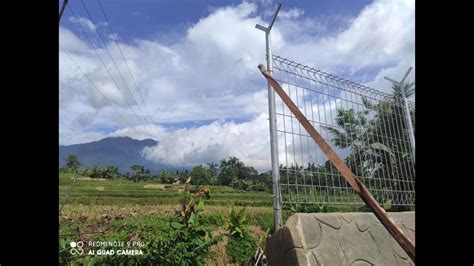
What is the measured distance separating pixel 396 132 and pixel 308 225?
179cm

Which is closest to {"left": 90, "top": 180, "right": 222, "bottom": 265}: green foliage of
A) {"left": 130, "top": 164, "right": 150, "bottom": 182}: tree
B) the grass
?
the grass

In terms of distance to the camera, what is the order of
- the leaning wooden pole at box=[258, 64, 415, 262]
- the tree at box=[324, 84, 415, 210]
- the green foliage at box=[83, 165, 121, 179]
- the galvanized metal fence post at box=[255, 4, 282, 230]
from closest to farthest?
1. the leaning wooden pole at box=[258, 64, 415, 262]
2. the galvanized metal fence post at box=[255, 4, 282, 230]
3. the tree at box=[324, 84, 415, 210]
4. the green foliage at box=[83, 165, 121, 179]

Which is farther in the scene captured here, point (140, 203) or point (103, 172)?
point (103, 172)

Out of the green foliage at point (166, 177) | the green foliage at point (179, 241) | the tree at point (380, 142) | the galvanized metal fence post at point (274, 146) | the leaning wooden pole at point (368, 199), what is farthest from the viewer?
the green foliage at point (166, 177)

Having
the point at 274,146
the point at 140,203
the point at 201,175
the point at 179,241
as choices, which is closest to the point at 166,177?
the point at 140,203

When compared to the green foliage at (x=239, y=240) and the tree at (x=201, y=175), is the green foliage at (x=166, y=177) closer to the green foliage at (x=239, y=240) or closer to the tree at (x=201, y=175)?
the tree at (x=201, y=175)

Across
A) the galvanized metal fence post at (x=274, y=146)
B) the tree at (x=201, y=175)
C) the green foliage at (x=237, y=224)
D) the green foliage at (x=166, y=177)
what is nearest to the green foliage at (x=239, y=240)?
the green foliage at (x=237, y=224)

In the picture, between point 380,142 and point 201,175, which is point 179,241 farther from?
point 201,175

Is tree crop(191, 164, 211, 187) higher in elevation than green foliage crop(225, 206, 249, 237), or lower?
higher

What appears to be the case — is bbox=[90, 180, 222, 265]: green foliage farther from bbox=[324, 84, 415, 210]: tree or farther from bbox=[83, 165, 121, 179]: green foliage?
bbox=[83, 165, 121, 179]: green foliage
